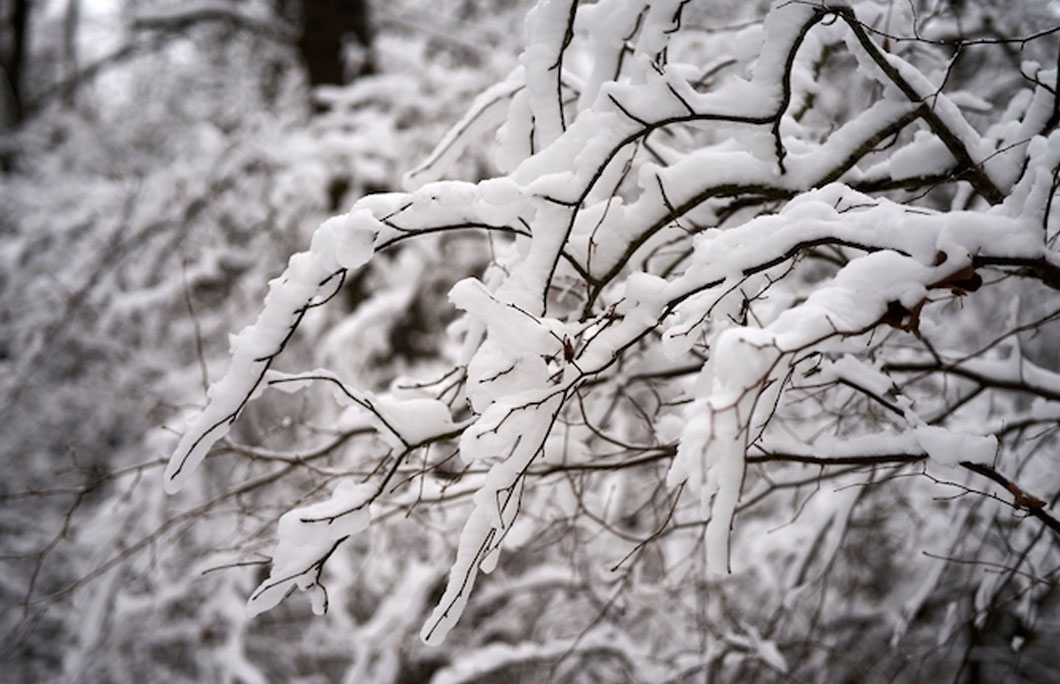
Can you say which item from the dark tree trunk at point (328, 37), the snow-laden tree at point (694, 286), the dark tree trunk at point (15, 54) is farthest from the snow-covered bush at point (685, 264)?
the dark tree trunk at point (15, 54)

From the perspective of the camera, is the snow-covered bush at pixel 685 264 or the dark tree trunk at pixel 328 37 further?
the dark tree trunk at pixel 328 37

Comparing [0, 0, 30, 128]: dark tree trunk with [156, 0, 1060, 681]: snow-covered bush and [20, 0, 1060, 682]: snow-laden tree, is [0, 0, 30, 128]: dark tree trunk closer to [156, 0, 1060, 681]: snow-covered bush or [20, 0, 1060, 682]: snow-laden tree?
[20, 0, 1060, 682]: snow-laden tree

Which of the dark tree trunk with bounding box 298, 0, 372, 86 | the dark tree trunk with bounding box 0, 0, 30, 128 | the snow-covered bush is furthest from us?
the dark tree trunk with bounding box 0, 0, 30, 128

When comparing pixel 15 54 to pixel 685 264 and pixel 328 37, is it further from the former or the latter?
pixel 685 264

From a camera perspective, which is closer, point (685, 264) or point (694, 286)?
point (694, 286)

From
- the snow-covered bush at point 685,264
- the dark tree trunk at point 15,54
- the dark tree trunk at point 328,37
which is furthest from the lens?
the dark tree trunk at point 15,54

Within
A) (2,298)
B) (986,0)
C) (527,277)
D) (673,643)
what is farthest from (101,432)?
(986,0)

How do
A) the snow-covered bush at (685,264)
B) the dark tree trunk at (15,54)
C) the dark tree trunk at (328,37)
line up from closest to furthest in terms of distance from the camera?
1. the snow-covered bush at (685,264)
2. the dark tree trunk at (328,37)
3. the dark tree trunk at (15,54)

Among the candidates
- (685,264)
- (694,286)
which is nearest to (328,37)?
(685,264)

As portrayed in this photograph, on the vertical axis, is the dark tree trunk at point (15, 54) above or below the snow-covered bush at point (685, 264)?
below

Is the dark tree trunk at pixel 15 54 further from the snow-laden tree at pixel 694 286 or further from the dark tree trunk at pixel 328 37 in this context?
the snow-laden tree at pixel 694 286

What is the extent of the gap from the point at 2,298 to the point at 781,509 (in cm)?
503

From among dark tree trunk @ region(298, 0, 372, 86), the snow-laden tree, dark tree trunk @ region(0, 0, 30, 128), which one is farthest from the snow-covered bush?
dark tree trunk @ region(0, 0, 30, 128)

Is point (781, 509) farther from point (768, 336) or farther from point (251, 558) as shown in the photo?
point (768, 336)
